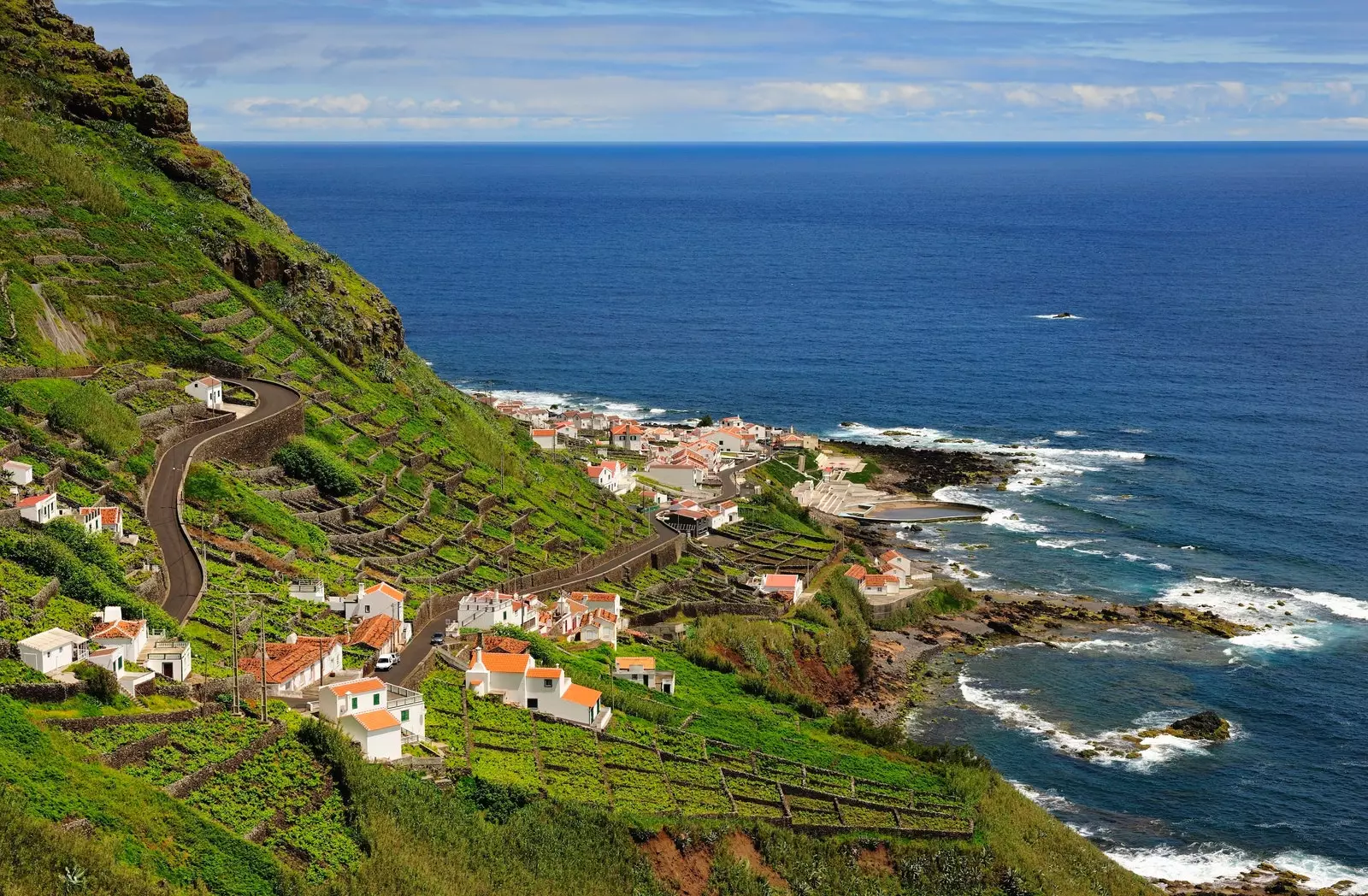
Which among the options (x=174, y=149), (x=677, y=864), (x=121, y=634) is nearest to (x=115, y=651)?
(x=121, y=634)

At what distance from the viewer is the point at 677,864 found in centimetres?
5062

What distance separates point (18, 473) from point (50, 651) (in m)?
16.9

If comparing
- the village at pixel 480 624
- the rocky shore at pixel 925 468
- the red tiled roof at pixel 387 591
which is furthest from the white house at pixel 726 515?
the red tiled roof at pixel 387 591

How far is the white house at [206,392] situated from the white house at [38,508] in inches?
905

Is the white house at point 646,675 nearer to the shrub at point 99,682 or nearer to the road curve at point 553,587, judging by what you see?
the road curve at point 553,587

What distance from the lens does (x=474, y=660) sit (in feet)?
199

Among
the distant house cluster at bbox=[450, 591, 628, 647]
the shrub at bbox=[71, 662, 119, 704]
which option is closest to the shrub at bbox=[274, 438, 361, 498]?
the distant house cluster at bbox=[450, 591, 628, 647]

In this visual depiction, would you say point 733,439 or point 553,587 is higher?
point 733,439

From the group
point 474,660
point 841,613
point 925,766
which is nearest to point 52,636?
point 474,660

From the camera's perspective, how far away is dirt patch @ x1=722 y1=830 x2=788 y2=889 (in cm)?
5172

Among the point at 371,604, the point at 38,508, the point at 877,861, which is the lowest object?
the point at 877,861

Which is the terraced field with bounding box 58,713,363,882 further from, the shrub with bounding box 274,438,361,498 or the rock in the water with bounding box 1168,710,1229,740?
the rock in the water with bounding box 1168,710,1229,740

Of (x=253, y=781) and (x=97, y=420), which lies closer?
→ (x=253, y=781)

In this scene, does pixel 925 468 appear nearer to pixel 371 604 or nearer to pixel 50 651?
pixel 371 604
